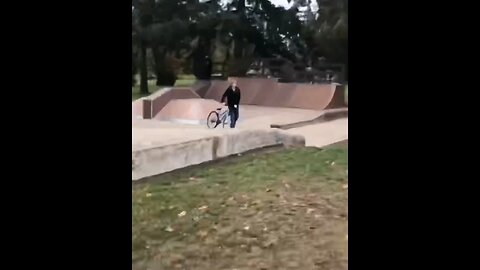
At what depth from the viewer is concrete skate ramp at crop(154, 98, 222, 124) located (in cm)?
165

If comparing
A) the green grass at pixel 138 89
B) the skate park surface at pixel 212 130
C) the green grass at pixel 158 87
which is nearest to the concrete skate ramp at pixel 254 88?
the skate park surface at pixel 212 130

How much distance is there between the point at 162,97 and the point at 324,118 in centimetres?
51

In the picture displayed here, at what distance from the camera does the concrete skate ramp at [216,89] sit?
5.40 ft

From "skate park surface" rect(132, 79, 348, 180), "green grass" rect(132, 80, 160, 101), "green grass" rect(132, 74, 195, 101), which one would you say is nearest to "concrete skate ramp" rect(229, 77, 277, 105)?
"skate park surface" rect(132, 79, 348, 180)

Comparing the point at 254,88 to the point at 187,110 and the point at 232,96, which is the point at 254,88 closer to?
the point at 232,96

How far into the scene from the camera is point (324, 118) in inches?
64.7

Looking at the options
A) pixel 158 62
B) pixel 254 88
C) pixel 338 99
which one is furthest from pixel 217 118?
pixel 338 99

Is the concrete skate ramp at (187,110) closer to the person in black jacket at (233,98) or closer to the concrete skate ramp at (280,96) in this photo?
the person in black jacket at (233,98)
